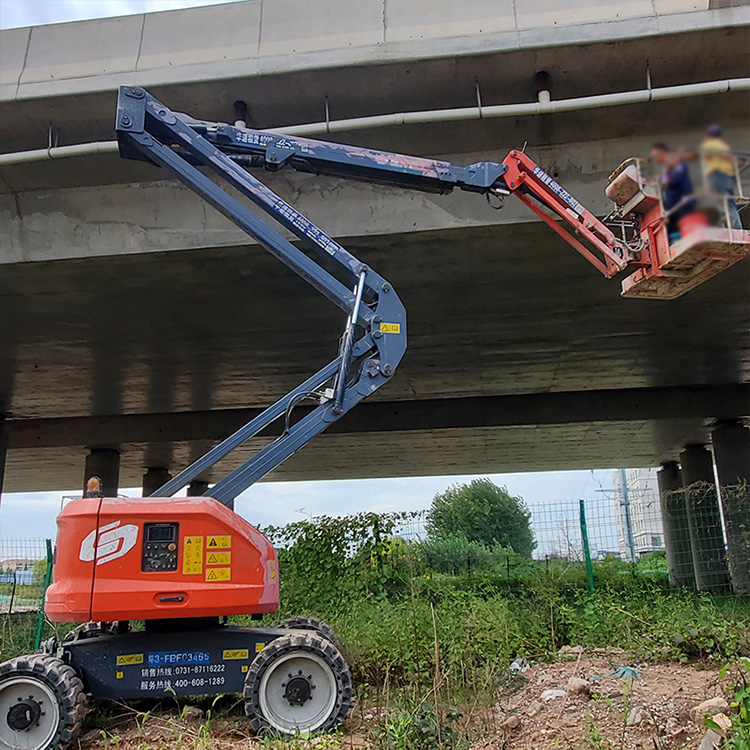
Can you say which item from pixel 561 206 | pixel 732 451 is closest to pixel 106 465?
pixel 561 206

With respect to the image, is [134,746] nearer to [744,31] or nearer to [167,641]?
[167,641]

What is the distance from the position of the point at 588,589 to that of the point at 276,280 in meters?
7.43

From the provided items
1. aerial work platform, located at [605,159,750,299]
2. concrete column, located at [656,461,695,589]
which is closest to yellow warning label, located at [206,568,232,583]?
aerial work platform, located at [605,159,750,299]

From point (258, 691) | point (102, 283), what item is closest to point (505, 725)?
point (258, 691)

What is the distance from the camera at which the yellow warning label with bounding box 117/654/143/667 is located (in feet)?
20.8

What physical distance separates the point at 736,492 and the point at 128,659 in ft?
42.3

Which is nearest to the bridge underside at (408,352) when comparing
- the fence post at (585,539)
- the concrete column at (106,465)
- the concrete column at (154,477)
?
the concrete column at (106,465)

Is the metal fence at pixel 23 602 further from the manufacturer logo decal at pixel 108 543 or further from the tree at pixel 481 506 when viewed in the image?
the tree at pixel 481 506

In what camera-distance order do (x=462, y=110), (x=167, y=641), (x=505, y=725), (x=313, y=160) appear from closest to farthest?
(x=505, y=725) → (x=167, y=641) → (x=313, y=160) → (x=462, y=110)

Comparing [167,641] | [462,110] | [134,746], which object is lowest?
[134,746]

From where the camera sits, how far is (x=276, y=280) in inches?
425

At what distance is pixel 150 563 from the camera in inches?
238

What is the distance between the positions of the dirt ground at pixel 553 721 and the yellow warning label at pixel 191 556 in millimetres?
1146

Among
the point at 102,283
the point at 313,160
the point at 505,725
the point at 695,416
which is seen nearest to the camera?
the point at 505,725
